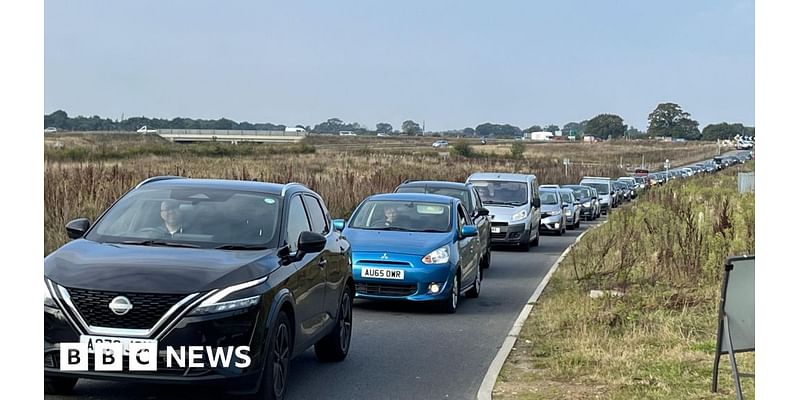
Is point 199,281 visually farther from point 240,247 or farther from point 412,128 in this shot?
point 412,128

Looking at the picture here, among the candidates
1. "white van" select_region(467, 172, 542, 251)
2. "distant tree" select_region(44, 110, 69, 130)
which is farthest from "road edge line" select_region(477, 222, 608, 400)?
"distant tree" select_region(44, 110, 69, 130)

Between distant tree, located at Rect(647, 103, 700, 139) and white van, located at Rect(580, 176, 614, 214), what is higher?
distant tree, located at Rect(647, 103, 700, 139)

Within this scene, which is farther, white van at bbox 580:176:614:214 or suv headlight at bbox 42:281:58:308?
white van at bbox 580:176:614:214

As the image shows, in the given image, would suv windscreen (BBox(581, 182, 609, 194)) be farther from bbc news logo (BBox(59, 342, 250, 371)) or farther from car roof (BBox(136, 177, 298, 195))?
bbc news logo (BBox(59, 342, 250, 371))

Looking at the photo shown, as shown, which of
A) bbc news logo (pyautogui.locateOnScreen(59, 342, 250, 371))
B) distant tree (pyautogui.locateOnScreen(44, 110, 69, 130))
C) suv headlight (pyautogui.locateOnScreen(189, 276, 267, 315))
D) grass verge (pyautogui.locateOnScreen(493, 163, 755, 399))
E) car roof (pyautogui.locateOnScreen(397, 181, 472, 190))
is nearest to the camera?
bbc news logo (pyautogui.locateOnScreen(59, 342, 250, 371))

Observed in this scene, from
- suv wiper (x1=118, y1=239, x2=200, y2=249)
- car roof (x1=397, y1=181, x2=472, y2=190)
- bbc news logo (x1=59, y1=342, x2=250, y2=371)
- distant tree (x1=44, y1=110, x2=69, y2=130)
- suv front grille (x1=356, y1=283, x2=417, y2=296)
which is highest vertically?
distant tree (x1=44, y1=110, x2=69, y2=130)

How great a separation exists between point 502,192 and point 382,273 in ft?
40.3

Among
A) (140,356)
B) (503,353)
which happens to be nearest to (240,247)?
(140,356)

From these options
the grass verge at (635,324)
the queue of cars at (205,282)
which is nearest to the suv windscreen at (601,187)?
the grass verge at (635,324)

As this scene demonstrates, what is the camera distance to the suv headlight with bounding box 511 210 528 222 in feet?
78.3

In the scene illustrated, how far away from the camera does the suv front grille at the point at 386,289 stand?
13.1 metres

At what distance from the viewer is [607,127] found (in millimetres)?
187125

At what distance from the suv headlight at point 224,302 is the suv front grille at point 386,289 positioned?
6.06 metres

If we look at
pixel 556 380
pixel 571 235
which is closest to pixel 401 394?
pixel 556 380
